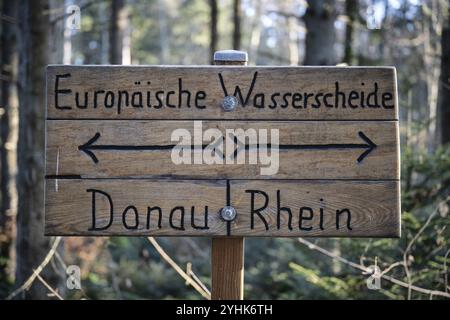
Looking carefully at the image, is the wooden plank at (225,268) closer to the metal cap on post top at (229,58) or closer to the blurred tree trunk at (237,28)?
the metal cap on post top at (229,58)

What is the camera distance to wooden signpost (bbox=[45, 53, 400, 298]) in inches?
85.1

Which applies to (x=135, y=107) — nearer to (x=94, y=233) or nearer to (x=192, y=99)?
(x=192, y=99)

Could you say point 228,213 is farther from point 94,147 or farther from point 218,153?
point 94,147

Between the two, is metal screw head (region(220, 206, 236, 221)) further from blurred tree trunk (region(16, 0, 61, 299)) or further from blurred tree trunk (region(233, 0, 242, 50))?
blurred tree trunk (region(233, 0, 242, 50))

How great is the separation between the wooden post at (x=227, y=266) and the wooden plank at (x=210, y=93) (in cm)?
17

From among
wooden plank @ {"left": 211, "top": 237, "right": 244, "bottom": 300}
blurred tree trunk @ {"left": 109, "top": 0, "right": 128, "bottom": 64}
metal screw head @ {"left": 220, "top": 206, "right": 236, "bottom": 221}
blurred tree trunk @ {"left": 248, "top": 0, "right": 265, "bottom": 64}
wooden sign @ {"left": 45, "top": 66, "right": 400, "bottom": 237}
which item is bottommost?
wooden plank @ {"left": 211, "top": 237, "right": 244, "bottom": 300}

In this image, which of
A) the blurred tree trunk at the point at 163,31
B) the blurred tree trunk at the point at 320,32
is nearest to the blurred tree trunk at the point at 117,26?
the blurred tree trunk at the point at 320,32

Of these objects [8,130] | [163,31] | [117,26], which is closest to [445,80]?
[8,130]

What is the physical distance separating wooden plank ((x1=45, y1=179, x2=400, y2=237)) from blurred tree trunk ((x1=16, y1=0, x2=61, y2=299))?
2.31m

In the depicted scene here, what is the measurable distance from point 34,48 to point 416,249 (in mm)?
3388

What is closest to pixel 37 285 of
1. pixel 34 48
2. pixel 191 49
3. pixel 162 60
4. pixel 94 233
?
pixel 34 48

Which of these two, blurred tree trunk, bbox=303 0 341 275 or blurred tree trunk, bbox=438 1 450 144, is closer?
blurred tree trunk, bbox=438 1 450 144

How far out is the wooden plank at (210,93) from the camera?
218 cm

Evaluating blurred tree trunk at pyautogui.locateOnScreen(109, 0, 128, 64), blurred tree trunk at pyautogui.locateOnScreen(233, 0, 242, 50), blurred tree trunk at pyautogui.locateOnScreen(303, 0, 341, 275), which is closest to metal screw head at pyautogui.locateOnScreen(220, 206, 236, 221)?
blurred tree trunk at pyautogui.locateOnScreen(303, 0, 341, 275)
